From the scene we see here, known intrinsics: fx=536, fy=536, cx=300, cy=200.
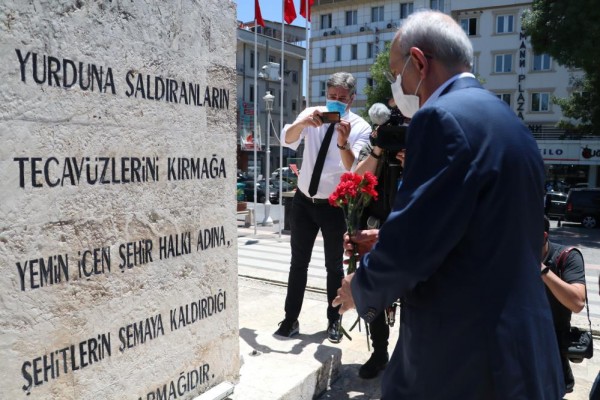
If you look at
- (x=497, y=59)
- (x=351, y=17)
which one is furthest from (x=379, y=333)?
(x=351, y=17)

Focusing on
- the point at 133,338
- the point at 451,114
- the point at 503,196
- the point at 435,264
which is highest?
the point at 451,114

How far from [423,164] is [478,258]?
332 millimetres

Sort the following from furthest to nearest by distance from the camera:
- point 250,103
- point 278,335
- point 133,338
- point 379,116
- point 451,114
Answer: point 250,103, point 278,335, point 379,116, point 133,338, point 451,114

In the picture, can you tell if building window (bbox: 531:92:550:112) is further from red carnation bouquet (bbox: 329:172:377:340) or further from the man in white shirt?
red carnation bouquet (bbox: 329:172:377:340)

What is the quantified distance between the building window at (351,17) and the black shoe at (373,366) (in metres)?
45.5

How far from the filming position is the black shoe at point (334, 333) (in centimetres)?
420

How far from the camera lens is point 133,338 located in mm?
2461

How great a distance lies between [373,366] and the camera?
3746 millimetres

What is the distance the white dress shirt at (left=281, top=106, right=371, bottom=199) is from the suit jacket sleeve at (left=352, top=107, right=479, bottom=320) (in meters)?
2.38

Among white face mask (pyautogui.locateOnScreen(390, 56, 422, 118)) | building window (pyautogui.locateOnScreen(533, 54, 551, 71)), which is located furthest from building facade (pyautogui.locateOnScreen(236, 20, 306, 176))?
white face mask (pyautogui.locateOnScreen(390, 56, 422, 118))

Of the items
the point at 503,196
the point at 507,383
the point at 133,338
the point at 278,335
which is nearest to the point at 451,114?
the point at 503,196

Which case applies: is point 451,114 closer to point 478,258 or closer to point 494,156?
point 494,156

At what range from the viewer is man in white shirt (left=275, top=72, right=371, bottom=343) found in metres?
4.02

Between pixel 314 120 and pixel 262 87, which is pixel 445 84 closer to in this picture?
pixel 314 120
